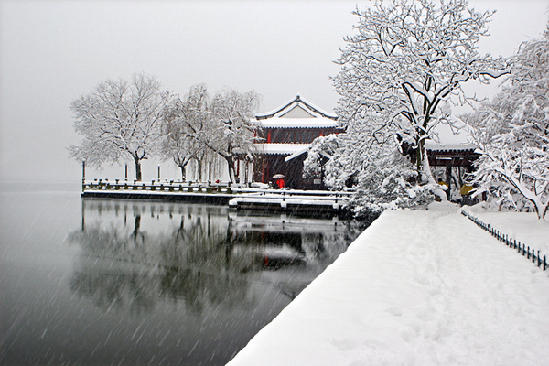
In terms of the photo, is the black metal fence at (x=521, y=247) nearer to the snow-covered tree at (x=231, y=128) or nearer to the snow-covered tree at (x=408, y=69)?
the snow-covered tree at (x=408, y=69)

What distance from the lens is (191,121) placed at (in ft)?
117

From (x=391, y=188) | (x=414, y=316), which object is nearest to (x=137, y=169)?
(x=391, y=188)

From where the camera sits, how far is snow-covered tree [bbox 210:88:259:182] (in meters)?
34.0

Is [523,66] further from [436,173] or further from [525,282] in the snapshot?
[436,173]

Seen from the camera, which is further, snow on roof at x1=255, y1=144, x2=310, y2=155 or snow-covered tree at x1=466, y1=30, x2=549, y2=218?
snow on roof at x1=255, y1=144, x2=310, y2=155

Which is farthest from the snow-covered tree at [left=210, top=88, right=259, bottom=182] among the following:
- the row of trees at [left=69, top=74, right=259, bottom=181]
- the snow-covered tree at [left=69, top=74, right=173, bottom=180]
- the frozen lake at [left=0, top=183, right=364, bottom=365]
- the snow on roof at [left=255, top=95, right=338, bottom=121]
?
the frozen lake at [left=0, top=183, right=364, bottom=365]

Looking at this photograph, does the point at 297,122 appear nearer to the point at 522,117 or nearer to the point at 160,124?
the point at 160,124

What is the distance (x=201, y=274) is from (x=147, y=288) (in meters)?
1.45

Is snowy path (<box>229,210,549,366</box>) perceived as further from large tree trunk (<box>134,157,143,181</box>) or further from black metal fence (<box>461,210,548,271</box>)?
large tree trunk (<box>134,157,143,181</box>)

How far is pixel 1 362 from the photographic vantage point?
17.9ft

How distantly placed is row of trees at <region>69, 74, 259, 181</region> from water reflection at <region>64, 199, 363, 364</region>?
17.4 m

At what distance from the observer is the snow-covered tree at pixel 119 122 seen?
4325 centimetres

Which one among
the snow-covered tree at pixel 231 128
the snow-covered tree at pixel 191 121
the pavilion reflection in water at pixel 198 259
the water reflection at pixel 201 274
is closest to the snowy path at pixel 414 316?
the water reflection at pixel 201 274

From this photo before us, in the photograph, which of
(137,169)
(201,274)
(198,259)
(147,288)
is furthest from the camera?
(137,169)
